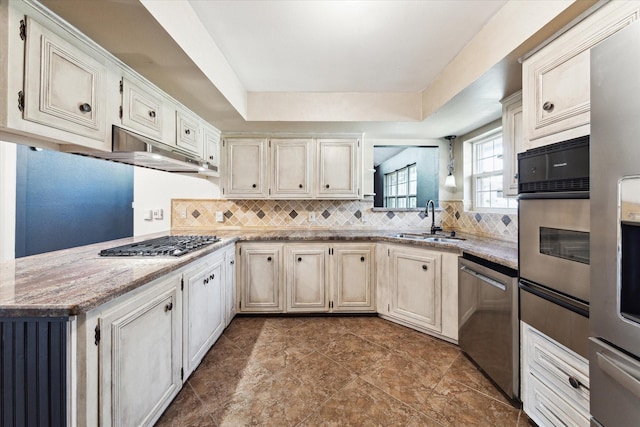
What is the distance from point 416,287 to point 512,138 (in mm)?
1513

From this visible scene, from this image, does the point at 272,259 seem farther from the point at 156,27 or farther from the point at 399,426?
the point at 156,27

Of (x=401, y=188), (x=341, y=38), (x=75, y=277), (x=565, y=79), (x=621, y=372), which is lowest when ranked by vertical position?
(x=621, y=372)

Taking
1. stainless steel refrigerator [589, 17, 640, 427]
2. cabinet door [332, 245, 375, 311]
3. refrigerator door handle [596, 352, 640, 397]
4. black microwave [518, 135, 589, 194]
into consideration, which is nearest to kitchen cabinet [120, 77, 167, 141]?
cabinet door [332, 245, 375, 311]

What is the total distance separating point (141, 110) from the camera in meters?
1.77

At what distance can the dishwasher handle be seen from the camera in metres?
1.66

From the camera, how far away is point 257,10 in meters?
1.65

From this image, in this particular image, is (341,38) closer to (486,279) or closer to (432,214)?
(486,279)

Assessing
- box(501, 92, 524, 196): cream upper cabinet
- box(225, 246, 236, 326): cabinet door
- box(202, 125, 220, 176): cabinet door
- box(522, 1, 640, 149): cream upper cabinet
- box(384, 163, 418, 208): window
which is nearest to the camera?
box(522, 1, 640, 149): cream upper cabinet

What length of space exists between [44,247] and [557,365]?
421 cm

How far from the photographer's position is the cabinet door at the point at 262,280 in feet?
9.17

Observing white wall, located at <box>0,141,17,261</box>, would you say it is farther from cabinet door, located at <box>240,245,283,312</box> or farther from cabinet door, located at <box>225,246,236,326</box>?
cabinet door, located at <box>240,245,283,312</box>

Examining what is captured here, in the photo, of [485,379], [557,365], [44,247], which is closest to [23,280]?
[44,247]

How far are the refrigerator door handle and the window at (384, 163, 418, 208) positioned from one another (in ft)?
8.95

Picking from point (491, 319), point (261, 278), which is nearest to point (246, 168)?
point (261, 278)
